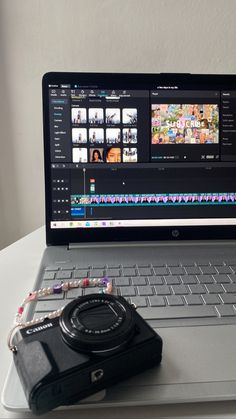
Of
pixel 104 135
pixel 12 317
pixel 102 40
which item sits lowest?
pixel 12 317

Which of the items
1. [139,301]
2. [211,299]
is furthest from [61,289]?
[211,299]

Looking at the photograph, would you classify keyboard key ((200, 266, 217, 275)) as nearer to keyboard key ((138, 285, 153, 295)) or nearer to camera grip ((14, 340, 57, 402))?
keyboard key ((138, 285, 153, 295))

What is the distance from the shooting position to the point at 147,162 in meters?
0.69

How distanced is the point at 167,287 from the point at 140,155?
0.26m

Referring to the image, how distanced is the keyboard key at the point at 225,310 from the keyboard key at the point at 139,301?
3.9 inches

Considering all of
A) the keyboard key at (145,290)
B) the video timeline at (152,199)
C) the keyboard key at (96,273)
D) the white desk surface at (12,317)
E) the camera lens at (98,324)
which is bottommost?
the white desk surface at (12,317)

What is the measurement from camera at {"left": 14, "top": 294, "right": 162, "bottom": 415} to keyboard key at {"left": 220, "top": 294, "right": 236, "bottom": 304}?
0.17m

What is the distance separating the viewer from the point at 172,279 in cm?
56

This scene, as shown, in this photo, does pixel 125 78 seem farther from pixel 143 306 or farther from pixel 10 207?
pixel 10 207

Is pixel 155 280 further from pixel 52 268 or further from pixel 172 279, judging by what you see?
pixel 52 268

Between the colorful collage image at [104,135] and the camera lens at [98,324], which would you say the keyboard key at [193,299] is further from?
the colorful collage image at [104,135]

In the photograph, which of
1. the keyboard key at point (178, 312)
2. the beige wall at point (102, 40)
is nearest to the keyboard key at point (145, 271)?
the keyboard key at point (178, 312)

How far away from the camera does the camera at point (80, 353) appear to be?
0.32 metres

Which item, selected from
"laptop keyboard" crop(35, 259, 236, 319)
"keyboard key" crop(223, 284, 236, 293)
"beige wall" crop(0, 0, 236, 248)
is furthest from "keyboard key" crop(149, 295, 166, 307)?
"beige wall" crop(0, 0, 236, 248)
